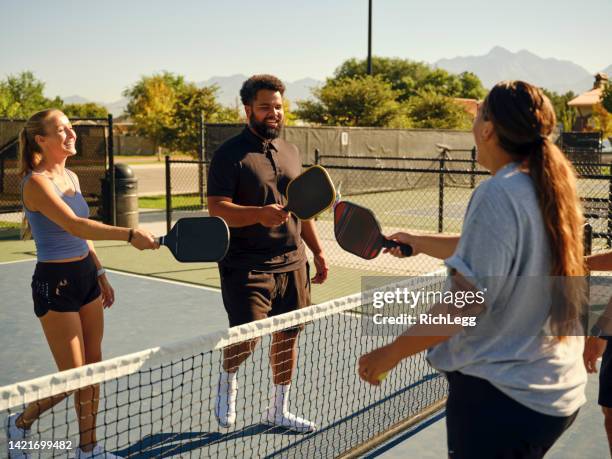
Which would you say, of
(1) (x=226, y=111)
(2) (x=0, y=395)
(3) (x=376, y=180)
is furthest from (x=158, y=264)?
(1) (x=226, y=111)

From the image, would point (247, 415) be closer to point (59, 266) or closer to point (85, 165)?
point (59, 266)

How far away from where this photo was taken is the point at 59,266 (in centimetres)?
382

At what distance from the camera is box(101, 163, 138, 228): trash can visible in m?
13.4

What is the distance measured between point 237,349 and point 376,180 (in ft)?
57.3

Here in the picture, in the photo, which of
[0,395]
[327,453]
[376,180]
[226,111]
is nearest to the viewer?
[0,395]

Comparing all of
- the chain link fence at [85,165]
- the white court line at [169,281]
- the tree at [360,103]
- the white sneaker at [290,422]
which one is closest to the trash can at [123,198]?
the chain link fence at [85,165]

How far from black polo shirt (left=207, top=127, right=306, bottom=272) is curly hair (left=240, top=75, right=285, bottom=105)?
21 cm

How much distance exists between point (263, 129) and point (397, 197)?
17.2 m

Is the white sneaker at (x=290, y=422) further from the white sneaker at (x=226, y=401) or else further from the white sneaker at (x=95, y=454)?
Answer: the white sneaker at (x=95, y=454)

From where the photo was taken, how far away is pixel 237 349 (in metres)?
4.44

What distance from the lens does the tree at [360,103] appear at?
31.3 metres

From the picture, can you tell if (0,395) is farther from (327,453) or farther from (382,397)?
(382,397)

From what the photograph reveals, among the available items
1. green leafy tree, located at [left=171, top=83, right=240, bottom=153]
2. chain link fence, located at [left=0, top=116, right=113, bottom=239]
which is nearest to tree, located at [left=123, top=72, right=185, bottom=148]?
green leafy tree, located at [left=171, top=83, right=240, bottom=153]

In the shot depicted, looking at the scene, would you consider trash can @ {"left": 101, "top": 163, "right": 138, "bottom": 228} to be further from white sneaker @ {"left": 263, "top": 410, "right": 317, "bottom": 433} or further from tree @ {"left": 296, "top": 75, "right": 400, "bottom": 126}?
tree @ {"left": 296, "top": 75, "right": 400, "bottom": 126}
